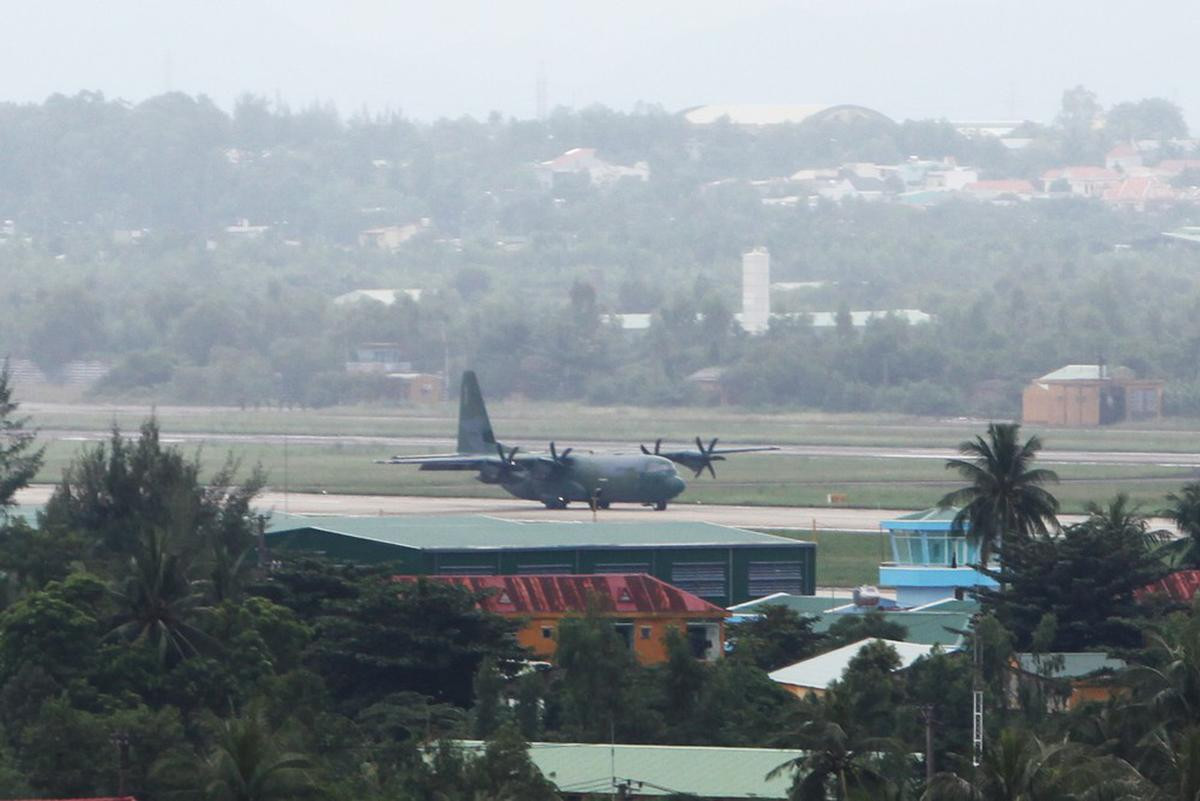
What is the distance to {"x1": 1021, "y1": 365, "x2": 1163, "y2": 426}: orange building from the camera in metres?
150

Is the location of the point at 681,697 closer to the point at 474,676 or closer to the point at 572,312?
the point at 474,676

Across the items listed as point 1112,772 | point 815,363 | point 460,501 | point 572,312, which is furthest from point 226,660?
point 572,312

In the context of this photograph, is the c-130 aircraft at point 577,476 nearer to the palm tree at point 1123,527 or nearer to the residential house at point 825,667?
the palm tree at point 1123,527

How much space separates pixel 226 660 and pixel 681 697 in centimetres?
882

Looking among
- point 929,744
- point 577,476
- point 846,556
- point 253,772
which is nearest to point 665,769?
point 929,744

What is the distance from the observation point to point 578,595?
59.2 meters

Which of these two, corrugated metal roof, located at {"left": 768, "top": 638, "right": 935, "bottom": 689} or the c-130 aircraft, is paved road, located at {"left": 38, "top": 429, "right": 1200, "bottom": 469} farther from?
corrugated metal roof, located at {"left": 768, "top": 638, "right": 935, "bottom": 689}

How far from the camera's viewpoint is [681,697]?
47969 mm

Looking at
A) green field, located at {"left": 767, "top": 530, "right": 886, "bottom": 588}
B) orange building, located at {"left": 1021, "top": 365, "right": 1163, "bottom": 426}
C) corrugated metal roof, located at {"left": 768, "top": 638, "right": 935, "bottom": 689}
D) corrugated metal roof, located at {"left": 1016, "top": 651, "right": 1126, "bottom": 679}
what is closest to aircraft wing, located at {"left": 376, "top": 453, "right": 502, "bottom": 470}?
green field, located at {"left": 767, "top": 530, "right": 886, "bottom": 588}

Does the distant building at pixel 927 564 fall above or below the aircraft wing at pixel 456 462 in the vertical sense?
below

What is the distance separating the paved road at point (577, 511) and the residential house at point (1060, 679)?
34.1 meters

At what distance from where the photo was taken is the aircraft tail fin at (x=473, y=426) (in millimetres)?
97125

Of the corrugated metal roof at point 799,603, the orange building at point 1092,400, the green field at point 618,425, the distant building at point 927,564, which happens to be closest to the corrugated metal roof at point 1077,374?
the orange building at point 1092,400

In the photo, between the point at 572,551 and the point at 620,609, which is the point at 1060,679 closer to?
the point at 620,609
